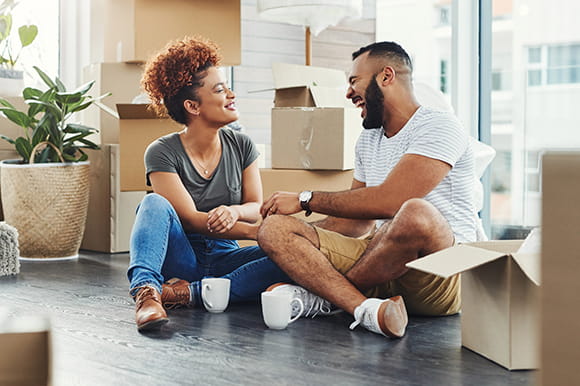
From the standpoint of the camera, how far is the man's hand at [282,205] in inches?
83.7

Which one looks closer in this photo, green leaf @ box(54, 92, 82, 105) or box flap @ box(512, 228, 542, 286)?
box flap @ box(512, 228, 542, 286)

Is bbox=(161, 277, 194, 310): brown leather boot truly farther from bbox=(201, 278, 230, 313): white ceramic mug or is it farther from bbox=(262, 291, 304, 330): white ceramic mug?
bbox=(262, 291, 304, 330): white ceramic mug

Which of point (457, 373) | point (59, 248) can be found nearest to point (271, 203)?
point (457, 373)

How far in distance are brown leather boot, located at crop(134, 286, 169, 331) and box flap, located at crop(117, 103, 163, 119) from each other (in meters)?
1.26

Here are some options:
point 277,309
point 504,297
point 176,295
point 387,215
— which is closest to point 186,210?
point 176,295

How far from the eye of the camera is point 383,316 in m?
1.83

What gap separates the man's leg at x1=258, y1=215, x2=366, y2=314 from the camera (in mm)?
1970

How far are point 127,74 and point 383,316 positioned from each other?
2.33 meters

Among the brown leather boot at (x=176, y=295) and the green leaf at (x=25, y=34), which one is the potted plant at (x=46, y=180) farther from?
the brown leather boot at (x=176, y=295)

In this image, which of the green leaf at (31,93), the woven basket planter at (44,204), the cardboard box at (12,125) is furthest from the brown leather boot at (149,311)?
the cardboard box at (12,125)

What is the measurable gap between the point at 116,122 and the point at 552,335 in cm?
318

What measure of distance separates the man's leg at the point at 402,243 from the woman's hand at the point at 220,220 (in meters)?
0.41

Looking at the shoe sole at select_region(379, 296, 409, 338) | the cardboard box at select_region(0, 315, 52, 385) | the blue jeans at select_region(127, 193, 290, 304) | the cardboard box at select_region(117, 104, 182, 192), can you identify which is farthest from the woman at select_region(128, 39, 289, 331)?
the cardboard box at select_region(0, 315, 52, 385)

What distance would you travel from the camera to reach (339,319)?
2.07 meters
